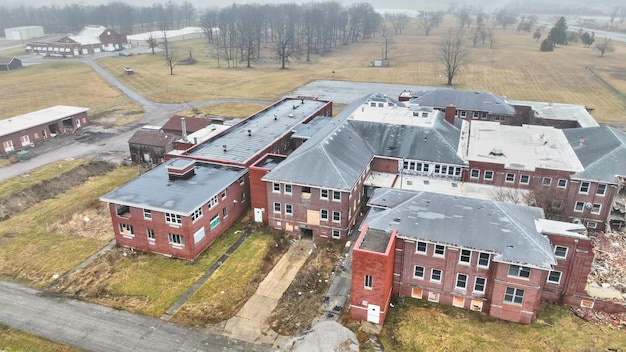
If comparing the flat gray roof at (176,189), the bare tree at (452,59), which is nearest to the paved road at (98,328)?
the flat gray roof at (176,189)

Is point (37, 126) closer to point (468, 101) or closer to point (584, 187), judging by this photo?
point (468, 101)

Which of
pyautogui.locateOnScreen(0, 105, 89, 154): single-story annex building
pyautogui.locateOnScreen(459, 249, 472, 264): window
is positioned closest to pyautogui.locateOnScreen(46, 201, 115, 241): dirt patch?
pyautogui.locateOnScreen(0, 105, 89, 154): single-story annex building

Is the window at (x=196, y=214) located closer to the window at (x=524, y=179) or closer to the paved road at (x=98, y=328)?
the paved road at (x=98, y=328)

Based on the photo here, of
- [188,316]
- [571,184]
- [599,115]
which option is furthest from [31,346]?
[599,115]

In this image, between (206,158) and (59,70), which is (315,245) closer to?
(206,158)

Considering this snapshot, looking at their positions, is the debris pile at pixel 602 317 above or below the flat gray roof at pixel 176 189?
below

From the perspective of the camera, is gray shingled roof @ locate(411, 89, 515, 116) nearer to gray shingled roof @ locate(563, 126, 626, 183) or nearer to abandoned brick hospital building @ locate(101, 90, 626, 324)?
abandoned brick hospital building @ locate(101, 90, 626, 324)

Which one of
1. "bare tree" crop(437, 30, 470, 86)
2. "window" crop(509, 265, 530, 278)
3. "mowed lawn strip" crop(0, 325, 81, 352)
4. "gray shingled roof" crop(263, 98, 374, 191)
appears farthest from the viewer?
"bare tree" crop(437, 30, 470, 86)
